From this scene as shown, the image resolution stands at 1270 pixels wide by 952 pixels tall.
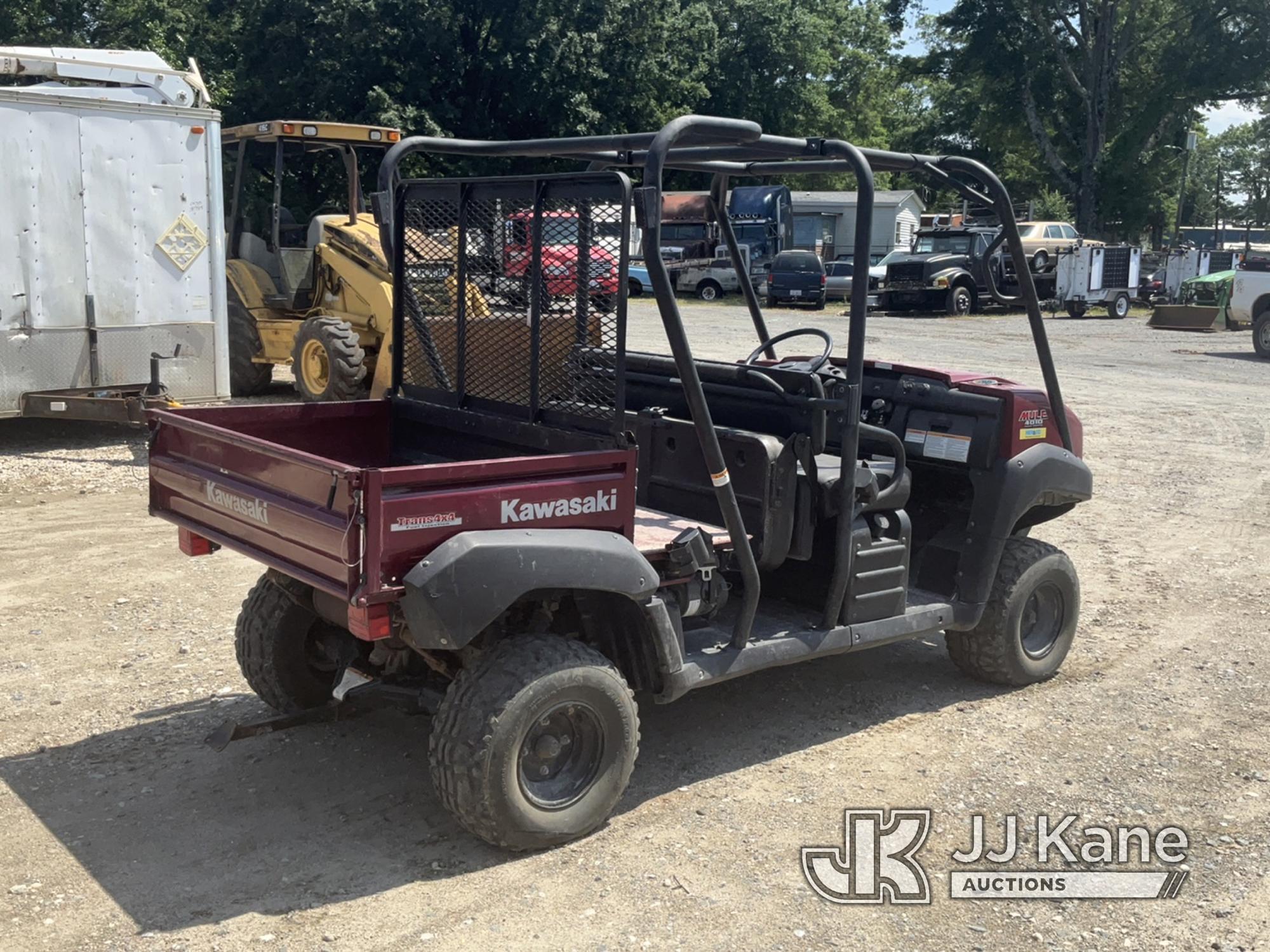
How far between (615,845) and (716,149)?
2.36 meters

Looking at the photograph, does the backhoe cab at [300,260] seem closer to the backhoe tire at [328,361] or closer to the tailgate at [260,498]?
the backhoe tire at [328,361]

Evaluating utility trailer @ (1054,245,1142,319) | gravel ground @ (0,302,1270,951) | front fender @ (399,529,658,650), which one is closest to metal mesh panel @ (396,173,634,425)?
front fender @ (399,529,658,650)

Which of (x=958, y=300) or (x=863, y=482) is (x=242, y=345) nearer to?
(x=863, y=482)

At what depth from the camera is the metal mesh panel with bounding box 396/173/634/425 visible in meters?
4.21

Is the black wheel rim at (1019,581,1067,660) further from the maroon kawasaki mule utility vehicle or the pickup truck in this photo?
the pickup truck

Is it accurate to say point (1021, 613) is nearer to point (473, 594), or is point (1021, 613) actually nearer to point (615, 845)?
point (615, 845)

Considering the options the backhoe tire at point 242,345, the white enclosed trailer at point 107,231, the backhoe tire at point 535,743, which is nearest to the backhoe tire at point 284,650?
the backhoe tire at point 535,743

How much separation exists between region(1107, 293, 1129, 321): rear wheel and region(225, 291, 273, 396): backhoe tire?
2177cm

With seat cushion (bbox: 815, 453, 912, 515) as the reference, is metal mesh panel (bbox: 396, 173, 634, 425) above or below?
above

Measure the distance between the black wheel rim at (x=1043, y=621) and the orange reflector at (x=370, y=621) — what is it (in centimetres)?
309

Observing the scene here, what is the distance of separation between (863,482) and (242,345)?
9.77 m

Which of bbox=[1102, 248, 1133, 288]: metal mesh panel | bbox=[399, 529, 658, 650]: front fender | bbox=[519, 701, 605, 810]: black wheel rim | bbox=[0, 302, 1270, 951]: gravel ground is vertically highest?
bbox=[1102, 248, 1133, 288]: metal mesh panel

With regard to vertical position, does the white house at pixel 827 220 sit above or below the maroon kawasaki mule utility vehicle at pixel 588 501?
above

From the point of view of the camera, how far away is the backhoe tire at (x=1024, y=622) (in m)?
5.40
